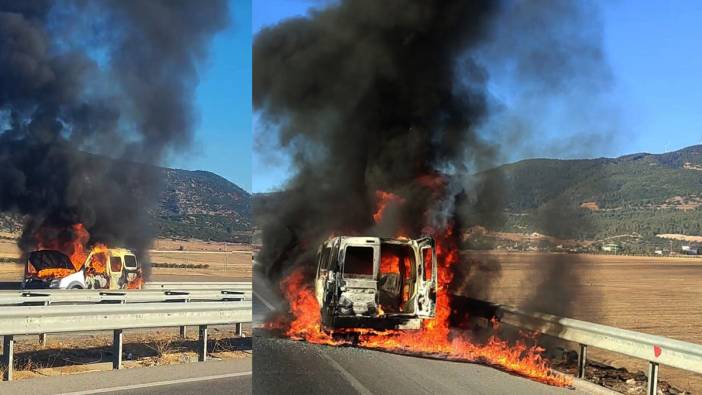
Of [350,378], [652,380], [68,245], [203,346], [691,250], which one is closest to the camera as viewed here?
[350,378]

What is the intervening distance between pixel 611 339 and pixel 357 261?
2545 mm

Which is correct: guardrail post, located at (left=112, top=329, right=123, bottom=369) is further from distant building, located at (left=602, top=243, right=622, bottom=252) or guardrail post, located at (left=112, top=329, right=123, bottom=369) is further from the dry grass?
distant building, located at (left=602, top=243, right=622, bottom=252)

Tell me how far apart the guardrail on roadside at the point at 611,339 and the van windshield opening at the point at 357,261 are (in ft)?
5.20

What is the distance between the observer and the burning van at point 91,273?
82.7 ft

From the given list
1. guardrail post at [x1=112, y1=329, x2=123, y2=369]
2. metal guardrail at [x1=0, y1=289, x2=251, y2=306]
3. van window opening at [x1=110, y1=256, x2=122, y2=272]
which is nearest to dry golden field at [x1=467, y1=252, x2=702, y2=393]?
guardrail post at [x1=112, y1=329, x2=123, y2=369]

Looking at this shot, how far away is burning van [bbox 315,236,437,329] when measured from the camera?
5.70m

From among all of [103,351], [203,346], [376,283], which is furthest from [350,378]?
[103,351]

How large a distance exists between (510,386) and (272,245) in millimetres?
2979

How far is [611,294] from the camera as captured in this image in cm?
2609

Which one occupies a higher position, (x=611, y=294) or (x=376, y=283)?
(x=376, y=283)

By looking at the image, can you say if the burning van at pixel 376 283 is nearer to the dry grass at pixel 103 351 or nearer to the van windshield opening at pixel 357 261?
the van windshield opening at pixel 357 261

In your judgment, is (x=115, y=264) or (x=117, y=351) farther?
(x=115, y=264)

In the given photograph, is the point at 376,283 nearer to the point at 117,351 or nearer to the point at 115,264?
the point at 117,351

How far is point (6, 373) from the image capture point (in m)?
8.65
